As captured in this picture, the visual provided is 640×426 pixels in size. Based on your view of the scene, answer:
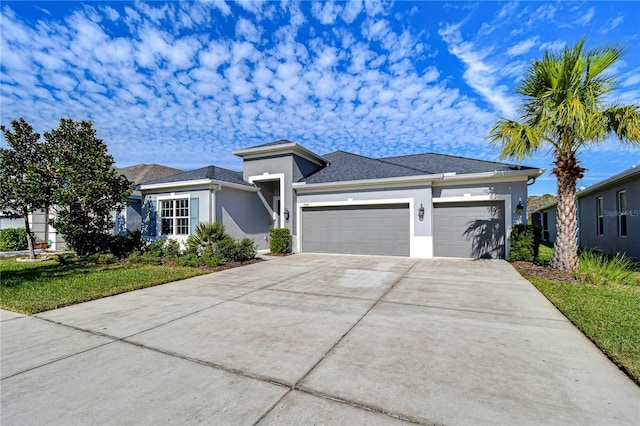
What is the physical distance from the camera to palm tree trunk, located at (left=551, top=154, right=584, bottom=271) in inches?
303

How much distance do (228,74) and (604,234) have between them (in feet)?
57.0

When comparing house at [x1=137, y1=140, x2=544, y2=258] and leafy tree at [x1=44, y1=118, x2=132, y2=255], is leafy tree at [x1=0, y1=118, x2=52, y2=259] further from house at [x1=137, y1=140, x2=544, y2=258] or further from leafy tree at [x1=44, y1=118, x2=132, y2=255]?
house at [x1=137, y1=140, x2=544, y2=258]

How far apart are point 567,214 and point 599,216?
765cm

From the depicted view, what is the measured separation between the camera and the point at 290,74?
12.0 meters

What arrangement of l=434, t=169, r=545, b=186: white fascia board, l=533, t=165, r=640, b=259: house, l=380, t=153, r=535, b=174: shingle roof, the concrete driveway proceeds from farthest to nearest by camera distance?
l=380, t=153, r=535, b=174: shingle roof
l=434, t=169, r=545, b=186: white fascia board
l=533, t=165, r=640, b=259: house
the concrete driveway

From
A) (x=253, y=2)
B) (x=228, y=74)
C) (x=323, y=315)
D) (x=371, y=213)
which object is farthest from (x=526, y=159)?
(x=228, y=74)

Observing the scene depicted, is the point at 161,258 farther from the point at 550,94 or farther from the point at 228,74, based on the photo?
the point at 550,94

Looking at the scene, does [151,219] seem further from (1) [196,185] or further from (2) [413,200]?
(2) [413,200]

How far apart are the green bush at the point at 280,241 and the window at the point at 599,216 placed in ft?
45.3

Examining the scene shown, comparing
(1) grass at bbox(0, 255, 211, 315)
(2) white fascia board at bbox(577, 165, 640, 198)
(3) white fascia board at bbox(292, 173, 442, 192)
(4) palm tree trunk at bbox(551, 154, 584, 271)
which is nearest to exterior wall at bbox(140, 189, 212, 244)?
(1) grass at bbox(0, 255, 211, 315)

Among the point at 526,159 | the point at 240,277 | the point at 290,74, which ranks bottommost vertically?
the point at 240,277

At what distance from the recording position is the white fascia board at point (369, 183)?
1131cm

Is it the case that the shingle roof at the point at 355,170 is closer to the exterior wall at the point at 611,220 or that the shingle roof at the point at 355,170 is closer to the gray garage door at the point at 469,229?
the gray garage door at the point at 469,229

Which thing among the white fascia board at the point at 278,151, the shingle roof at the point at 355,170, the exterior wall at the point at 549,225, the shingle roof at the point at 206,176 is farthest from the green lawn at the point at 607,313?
the exterior wall at the point at 549,225
